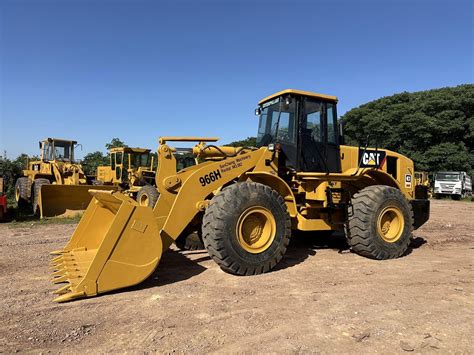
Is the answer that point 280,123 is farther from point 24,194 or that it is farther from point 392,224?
point 24,194

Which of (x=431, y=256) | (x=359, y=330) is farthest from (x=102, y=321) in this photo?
(x=431, y=256)

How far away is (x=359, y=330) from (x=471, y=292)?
7.22 feet

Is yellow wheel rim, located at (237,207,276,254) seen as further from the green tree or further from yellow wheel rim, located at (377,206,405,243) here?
the green tree

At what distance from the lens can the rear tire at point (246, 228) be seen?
5262 millimetres

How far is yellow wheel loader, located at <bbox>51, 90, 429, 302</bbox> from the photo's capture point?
4.79 metres

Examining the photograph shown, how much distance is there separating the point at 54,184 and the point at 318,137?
9728 mm

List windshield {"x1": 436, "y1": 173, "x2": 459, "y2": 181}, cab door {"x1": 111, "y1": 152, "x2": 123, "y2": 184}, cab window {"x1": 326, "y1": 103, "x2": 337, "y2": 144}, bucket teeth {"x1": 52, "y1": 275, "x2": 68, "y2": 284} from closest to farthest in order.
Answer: bucket teeth {"x1": 52, "y1": 275, "x2": 68, "y2": 284} → cab window {"x1": 326, "y1": 103, "x2": 337, "y2": 144} → cab door {"x1": 111, "y1": 152, "x2": 123, "y2": 184} → windshield {"x1": 436, "y1": 173, "x2": 459, "y2": 181}

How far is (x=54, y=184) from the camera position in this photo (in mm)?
12977

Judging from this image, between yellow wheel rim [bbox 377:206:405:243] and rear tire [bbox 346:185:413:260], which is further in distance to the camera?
yellow wheel rim [bbox 377:206:405:243]

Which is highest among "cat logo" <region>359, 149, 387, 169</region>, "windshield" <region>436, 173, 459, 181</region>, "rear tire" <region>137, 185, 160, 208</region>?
"cat logo" <region>359, 149, 387, 169</region>

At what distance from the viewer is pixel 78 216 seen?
42.3 ft

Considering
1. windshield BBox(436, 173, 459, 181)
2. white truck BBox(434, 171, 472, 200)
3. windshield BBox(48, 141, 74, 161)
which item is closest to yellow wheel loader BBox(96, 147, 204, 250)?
windshield BBox(48, 141, 74, 161)

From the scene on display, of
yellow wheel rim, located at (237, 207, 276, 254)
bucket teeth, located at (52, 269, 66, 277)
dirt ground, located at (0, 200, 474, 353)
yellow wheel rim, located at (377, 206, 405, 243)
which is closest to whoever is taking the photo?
dirt ground, located at (0, 200, 474, 353)

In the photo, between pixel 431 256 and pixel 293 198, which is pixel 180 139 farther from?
pixel 431 256
